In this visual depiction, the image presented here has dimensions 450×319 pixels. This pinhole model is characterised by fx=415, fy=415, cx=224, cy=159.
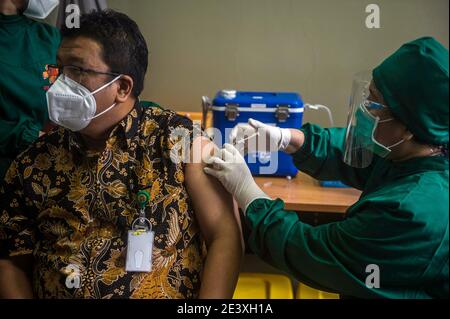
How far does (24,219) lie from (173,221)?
0.49 meters

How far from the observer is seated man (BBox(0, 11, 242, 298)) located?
1207 mm

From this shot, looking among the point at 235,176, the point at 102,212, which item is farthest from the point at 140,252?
the point at 235,176

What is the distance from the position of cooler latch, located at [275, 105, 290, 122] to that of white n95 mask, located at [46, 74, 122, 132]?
59 cm

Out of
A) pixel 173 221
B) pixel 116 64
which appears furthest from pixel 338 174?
pixel 116 64

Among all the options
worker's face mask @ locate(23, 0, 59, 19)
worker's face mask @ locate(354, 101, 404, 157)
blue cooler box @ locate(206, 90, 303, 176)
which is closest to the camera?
worker's face mask @ locate(354, 101, 404, 157)

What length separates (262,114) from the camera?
1.62 meters

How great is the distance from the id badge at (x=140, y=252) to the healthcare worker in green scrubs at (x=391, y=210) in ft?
0.99

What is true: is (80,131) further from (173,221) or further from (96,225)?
(173,221)

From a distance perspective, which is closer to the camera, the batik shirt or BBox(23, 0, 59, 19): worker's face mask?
the batik shirt

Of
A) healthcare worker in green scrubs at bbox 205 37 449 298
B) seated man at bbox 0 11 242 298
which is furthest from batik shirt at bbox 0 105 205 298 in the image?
healthcare worker in green scrubs at bbox 205 37 449 298

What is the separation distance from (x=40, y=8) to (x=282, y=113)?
0.92m

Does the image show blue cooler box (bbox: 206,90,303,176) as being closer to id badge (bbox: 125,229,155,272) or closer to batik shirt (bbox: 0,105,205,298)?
batik shirt (bbox: 0,105,205,298)
